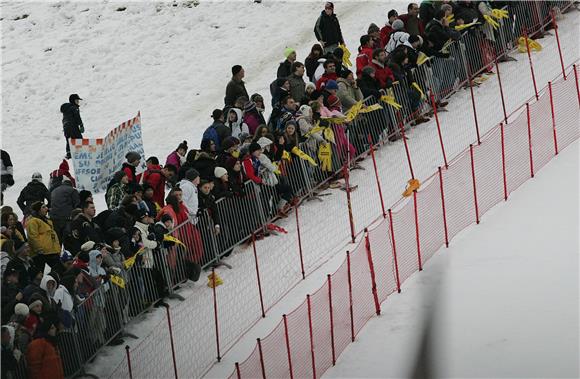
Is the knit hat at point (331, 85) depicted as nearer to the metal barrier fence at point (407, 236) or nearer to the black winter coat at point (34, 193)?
the metal barrier fence at point (407, 236)

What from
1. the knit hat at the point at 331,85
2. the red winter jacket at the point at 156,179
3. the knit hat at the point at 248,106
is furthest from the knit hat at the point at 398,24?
the red winter jacket at the point at 156,179

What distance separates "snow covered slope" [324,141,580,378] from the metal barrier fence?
18cm

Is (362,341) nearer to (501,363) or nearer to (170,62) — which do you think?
(501,363)

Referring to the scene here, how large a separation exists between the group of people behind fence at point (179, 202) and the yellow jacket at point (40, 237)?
1 centimetres

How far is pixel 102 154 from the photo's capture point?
19.5 meters

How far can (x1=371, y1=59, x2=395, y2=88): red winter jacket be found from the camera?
19.7 metres

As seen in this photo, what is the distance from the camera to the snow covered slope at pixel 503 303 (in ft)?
47.1

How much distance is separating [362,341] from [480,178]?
152 inches

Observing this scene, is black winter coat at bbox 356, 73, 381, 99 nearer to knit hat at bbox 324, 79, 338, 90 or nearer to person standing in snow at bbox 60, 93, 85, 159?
knit hat at bbox 324, 79, 338, 90

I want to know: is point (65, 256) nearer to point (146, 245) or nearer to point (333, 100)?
point (146, 245)

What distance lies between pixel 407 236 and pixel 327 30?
6.90 m

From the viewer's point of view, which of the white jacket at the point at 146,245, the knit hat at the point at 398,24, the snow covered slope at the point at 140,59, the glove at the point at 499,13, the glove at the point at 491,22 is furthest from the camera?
the snow covered slope at the point at 140,59

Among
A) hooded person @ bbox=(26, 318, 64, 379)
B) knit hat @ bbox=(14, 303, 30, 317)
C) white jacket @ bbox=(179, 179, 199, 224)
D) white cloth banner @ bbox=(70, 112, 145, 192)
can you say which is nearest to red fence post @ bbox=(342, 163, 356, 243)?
white jacket @ bbox=(179, 179, 199, 224)

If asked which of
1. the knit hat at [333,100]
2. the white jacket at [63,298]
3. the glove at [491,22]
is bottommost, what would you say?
the white jacket at [63,298]
